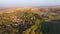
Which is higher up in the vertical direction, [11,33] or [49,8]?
[49,8]

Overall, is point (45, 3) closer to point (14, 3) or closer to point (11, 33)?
point (14, 3)

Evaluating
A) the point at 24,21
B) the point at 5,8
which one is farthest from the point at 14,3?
the point at 24,21

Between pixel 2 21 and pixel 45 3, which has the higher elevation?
pixel 45 3

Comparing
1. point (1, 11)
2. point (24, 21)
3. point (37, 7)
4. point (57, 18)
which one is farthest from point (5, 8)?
point (57, 18)

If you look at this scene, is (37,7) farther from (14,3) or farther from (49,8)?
(14,3)

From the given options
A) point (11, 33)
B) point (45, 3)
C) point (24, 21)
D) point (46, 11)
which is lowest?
point (11, 33)

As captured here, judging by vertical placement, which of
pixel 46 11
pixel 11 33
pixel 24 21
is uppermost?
pixel 46 11
